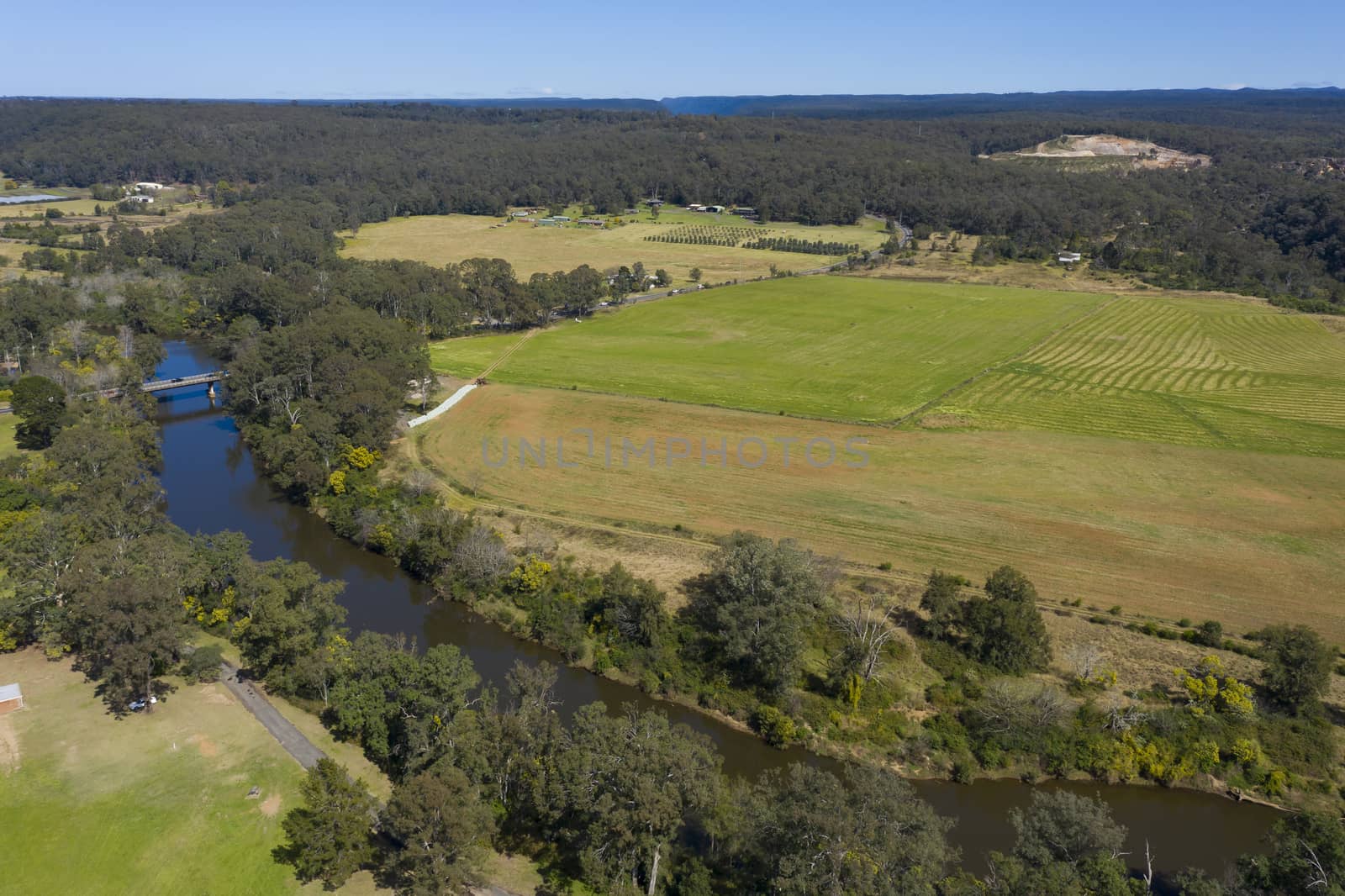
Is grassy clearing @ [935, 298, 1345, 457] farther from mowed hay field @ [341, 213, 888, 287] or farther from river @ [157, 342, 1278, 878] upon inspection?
mowed hay field @ [341, 213, 888, 287]

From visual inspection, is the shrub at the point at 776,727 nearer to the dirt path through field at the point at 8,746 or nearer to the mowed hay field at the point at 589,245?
the dirt path through field at the point at 8,746

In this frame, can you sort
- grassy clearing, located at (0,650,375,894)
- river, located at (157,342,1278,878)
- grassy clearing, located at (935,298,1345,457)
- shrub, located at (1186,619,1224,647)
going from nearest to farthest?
grassy clearing, located at (0,650,375,894)
river, located at (157,342,1278,878)
shrub, located at (1186,619,1224,647)
grassy clearing, located at (935,298,1345,457)

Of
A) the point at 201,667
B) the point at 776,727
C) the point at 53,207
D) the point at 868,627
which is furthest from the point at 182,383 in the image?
the point at 53,207

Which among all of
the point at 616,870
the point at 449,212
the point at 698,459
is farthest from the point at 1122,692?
the point at 449,212

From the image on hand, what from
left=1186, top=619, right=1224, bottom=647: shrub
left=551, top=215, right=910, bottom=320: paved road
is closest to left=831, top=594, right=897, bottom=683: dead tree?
left=1186, top=619, right=1224, bottom=647: shrub

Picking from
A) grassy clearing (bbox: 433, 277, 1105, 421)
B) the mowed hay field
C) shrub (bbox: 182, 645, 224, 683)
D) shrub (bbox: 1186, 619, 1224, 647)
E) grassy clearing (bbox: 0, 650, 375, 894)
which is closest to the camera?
grassy clearing (bbox: 0, 650, 375, 894)

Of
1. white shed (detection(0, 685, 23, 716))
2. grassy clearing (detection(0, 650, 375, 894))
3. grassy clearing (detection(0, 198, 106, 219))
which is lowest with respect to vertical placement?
grassy clearing (detection(0, 650, 375, 894))

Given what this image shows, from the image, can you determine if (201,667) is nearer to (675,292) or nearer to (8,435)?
(8,435)

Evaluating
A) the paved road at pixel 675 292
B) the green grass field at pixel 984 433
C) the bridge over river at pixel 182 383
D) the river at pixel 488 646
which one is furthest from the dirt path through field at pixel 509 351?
the bridge over river at pixel 182 383
